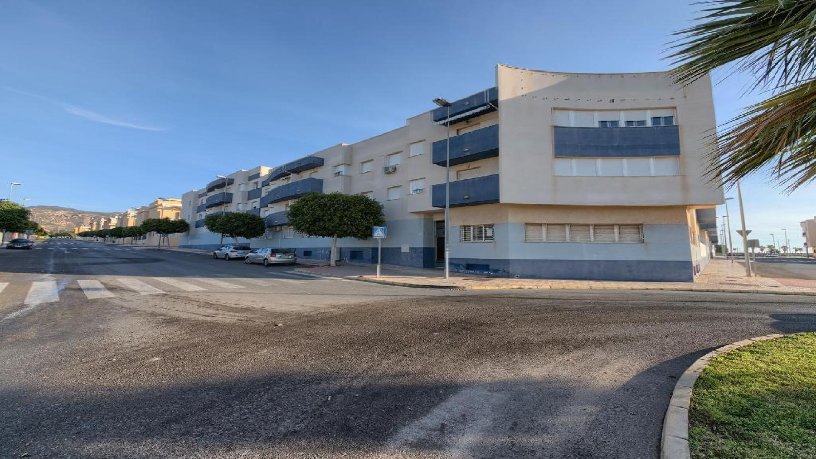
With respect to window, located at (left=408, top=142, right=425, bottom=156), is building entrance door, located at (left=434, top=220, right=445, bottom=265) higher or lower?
lower

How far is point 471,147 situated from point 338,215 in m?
9.56

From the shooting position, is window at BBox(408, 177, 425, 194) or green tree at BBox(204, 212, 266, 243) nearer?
window at BBox(408, 177, 425, 194)

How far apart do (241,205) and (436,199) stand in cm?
3413

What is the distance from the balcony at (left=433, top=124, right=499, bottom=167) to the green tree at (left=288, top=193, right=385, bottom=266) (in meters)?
5.87

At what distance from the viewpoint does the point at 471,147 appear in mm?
21078

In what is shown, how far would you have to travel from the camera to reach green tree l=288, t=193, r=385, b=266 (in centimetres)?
2478

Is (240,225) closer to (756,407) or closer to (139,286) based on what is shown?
(139,286)


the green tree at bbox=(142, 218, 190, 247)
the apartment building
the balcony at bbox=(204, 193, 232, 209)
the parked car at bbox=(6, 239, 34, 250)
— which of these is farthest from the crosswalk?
the green tree at bbox=(142, 218, 190, 247)

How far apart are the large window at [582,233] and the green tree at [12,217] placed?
58958 mm

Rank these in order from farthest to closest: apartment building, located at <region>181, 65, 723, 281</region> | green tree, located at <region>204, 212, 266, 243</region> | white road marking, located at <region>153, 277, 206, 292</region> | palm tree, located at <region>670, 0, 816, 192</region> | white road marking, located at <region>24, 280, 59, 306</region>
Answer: green tree, located at <region>204, 212, 266, 243</region>
apartment building, located at <region>181, 65, 723, 281</region>
white road marking, located at <region>153, 277, 206, 292</region>
white road marking, located at <region>24, 280, 59, 306</region>
palm tree, located at <region>670, 0, 816, 192</region>

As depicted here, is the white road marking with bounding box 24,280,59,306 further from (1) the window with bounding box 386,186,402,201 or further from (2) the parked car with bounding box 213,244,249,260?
(2) the parked car with bounding box 213,244,249,260

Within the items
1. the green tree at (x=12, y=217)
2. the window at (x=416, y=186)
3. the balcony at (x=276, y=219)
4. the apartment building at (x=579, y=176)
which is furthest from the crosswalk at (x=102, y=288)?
the green tree at (x=12, y=217)

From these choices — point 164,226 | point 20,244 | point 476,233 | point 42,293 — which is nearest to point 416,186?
point 476,233

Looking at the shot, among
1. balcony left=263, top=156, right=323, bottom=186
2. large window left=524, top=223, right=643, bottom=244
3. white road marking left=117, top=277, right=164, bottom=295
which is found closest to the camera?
white road marking left=117, top=277, right=164, bottom=295
